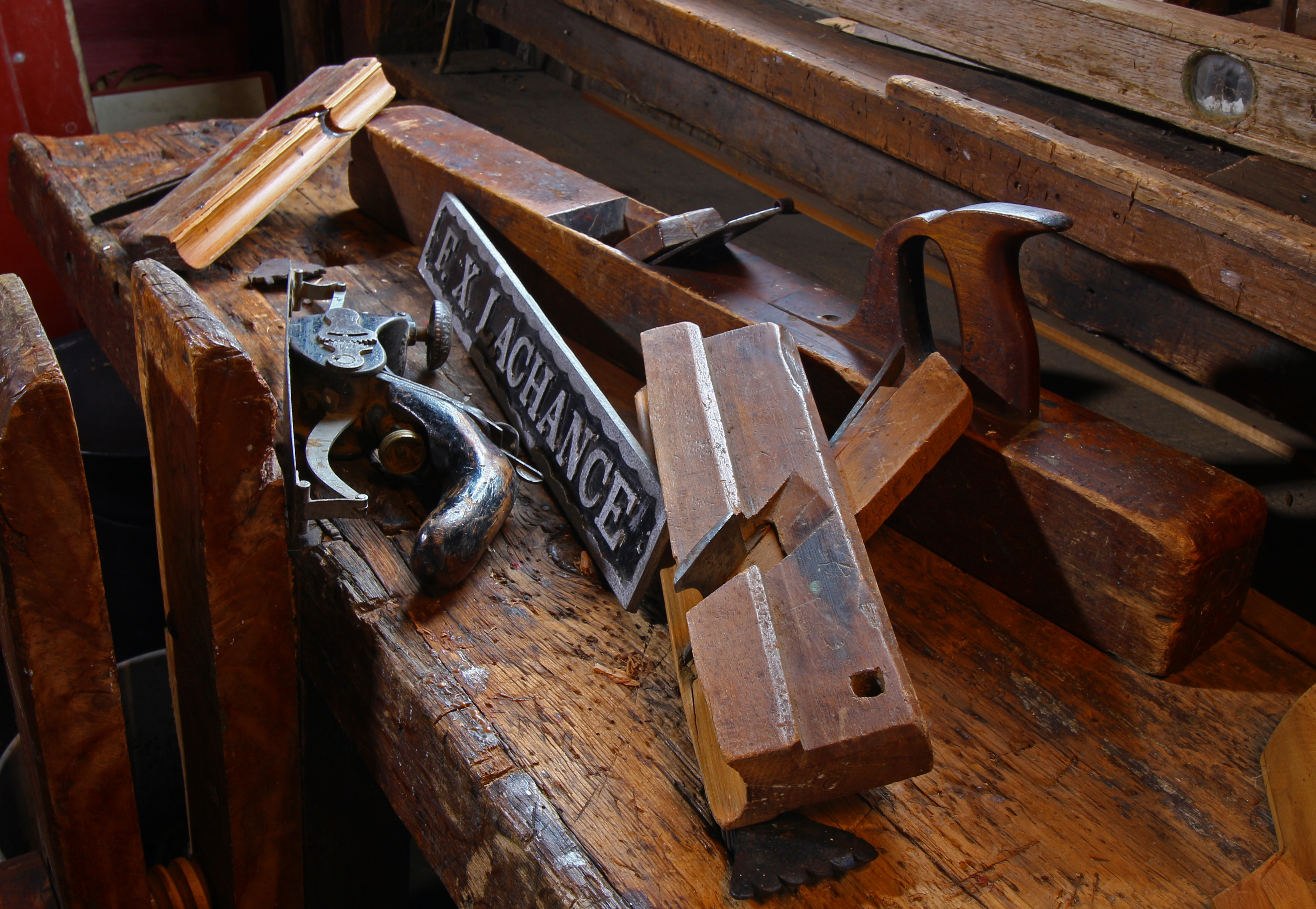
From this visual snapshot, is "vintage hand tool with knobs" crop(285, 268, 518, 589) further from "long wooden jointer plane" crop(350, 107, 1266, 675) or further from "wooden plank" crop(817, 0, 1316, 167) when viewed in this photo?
"wooden plank" crop(817, 0, 1316, 167)

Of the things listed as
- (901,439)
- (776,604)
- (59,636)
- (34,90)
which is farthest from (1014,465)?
(34,90)

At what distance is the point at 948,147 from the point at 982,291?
0.33 m

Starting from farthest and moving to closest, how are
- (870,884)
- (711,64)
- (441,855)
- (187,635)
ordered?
(711,64) < (187,635) < (441,855) < (870,884)

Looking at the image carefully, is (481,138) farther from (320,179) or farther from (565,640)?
(565,640)

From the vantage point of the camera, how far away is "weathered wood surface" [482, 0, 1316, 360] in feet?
2.94

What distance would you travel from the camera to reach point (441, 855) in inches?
31.1

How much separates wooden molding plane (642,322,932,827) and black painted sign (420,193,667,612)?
0.19 feet

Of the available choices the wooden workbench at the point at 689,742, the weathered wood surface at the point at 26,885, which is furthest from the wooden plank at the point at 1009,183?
the weathered wood surface at the point at 26,885

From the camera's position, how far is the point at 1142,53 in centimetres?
114

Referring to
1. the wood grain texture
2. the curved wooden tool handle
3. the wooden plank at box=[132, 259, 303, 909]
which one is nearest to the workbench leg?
the wooden plank at box=[132, 259, 303, 909]

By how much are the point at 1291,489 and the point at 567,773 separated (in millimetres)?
1377

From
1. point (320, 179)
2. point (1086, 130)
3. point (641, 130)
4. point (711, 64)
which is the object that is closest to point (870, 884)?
point (1086, 130)

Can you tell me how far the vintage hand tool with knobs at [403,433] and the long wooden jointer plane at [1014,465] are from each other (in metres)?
0.32

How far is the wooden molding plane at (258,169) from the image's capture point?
1348mm
